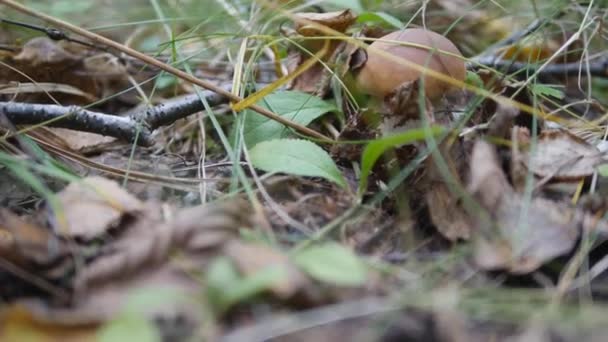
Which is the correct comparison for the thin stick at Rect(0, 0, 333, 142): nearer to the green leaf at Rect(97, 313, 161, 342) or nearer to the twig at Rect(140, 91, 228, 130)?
the twig at Rect(140, 91, 228, 130)

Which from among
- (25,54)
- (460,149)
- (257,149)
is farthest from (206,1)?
(460,149)

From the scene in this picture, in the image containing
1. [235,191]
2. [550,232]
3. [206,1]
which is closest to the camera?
[550,232]

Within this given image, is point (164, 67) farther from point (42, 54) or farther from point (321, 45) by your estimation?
point (42, 54)

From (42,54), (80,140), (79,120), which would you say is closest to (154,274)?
(79,120)

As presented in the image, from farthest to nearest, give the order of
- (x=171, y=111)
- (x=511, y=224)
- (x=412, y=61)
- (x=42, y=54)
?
(x=42, y=54), (x=171, y=111), (x=412, y=61), (x=511, y=224)

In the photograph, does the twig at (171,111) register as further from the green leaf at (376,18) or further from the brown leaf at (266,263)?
the brown leaf at (266,263)

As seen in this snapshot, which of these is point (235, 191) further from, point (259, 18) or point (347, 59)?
point (259, 18)
